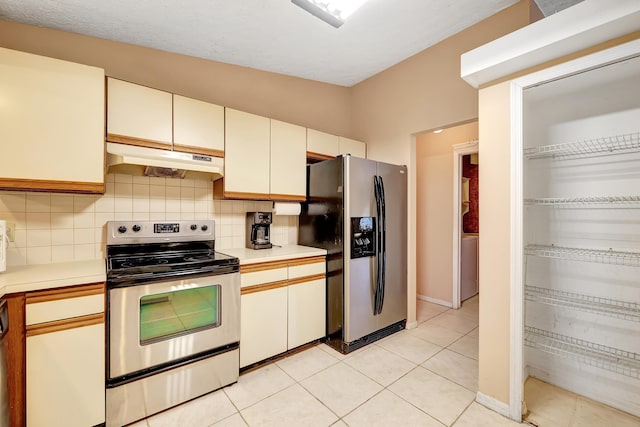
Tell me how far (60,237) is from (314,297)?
199 cm

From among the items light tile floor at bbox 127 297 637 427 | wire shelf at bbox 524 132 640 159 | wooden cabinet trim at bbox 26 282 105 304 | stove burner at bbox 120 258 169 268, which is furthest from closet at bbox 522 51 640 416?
wooden cabinet trim at bbox 26 282 105 304

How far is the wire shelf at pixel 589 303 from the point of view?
1.68 meters

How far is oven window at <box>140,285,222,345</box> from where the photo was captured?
170 centimetres

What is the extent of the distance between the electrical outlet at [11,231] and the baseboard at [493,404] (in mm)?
3237

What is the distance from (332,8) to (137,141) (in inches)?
62.4

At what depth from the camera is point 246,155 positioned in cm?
239

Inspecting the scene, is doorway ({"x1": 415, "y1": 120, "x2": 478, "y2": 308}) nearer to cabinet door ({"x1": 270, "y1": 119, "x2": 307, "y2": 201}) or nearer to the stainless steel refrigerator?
the stainless steel refrigerator

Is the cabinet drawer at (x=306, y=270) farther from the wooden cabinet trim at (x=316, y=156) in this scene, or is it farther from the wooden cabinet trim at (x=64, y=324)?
the wooden cabinet trim at (x=64, y=324)

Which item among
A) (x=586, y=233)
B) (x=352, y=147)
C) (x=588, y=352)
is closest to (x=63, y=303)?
(x=352, y=147)

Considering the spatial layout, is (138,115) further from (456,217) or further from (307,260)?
(456,217)

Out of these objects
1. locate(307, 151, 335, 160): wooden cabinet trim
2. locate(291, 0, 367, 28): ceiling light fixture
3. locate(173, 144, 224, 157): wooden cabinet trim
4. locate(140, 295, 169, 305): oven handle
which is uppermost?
locate(291, 0, 367, 28): ceiling light fixture

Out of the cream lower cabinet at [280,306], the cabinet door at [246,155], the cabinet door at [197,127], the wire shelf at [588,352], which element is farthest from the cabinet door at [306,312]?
the wire shelf at [588,352]

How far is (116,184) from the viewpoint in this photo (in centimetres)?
209

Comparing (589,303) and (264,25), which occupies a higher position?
(264,25)
